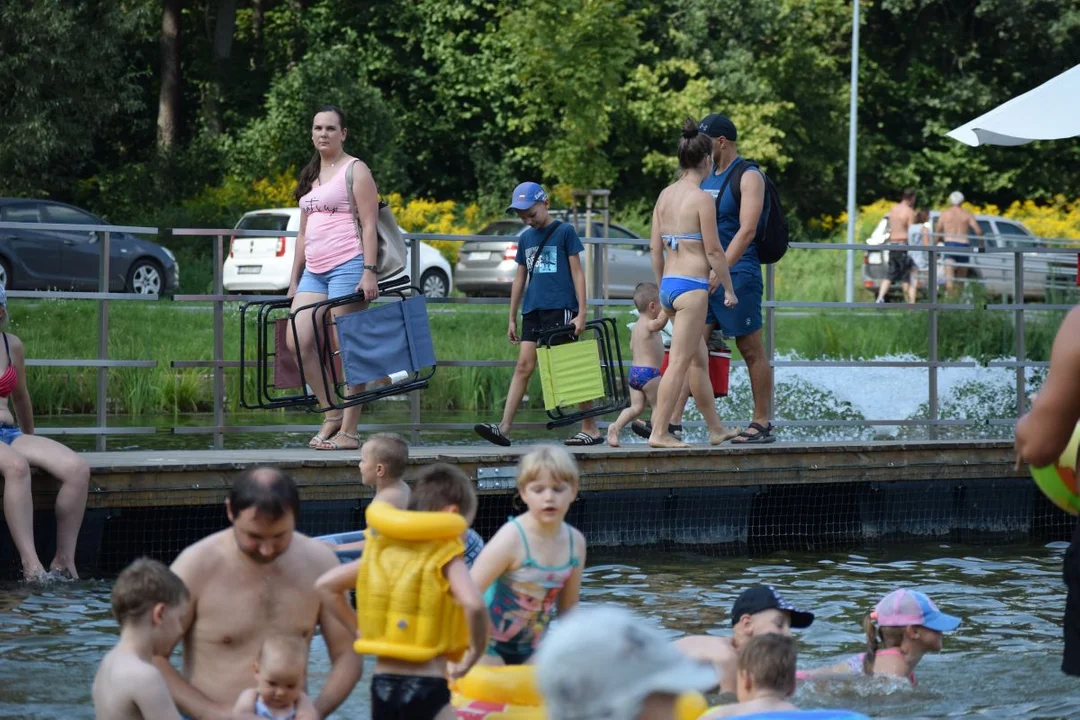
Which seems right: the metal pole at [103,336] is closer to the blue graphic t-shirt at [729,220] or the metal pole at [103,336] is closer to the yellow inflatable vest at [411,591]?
the blue graphic t-shirt at [729,220]

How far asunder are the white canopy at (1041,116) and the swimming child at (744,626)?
13.3 feet

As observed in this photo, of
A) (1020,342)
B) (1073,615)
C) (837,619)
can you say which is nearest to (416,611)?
(1073,615)

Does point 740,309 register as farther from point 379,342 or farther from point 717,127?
point 379,342

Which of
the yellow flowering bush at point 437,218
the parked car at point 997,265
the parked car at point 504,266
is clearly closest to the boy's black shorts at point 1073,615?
the parked car at point 997,265

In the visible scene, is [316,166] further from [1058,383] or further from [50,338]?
[50,338]

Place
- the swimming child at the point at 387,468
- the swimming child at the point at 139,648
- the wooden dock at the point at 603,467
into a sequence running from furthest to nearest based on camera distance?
the wooden dock at the point at 603,467 → the swimming child at the point at 387,468 → the swimming child at the point at 139,648

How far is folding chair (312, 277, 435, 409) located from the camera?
384 inches

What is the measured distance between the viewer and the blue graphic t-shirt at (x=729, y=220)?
10312 mm

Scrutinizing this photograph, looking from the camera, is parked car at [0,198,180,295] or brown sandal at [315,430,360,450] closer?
brown sandal at [315,430,360,450]

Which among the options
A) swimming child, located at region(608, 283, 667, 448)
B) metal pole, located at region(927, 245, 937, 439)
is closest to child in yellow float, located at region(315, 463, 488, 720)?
swimming child, located at region(608, 283, 667, 448)

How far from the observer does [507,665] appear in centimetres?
527

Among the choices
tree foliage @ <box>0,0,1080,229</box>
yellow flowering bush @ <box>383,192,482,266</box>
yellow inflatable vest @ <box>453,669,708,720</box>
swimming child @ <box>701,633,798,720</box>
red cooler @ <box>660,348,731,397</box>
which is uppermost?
tree foliage @ <box>0,0,1080,229</box>

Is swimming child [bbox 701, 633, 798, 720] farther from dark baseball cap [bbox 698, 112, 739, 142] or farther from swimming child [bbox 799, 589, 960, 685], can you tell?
dark baseball cap [bbox 698, 112, 739, 142]

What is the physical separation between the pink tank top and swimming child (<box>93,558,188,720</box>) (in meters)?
5.12
